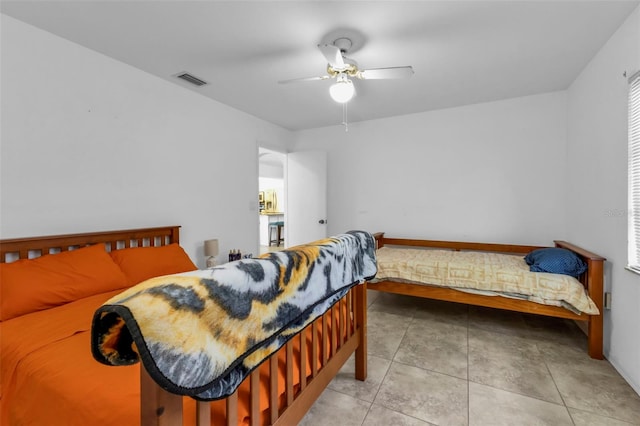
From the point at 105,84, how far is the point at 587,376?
4.26 metres

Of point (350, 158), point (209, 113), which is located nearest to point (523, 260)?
point (350, 158)

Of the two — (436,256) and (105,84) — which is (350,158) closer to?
(436,256)

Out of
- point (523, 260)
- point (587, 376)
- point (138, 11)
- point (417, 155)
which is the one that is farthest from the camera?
point (417, 155)

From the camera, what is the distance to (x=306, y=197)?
4.44m

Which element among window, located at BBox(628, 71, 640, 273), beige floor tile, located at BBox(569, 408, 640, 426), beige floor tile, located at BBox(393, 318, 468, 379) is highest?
window, located at BBox(628, 71, 640, 273)

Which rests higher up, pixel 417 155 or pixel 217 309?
pixel 417 155

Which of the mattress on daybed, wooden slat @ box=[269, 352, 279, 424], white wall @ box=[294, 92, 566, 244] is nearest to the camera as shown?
wooden slat @ box=[269, 352, 279, 424]

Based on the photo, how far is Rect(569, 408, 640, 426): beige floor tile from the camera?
4.97 feet

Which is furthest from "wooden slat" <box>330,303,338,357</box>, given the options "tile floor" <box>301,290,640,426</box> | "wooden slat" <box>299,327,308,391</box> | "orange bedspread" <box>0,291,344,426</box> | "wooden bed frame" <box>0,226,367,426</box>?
"tile floor" <box>301,290,640,426</box>

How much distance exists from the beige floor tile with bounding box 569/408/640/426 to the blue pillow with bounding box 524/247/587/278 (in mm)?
1147

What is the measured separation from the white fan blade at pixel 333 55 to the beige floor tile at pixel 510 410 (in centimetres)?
234

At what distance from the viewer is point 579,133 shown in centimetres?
272

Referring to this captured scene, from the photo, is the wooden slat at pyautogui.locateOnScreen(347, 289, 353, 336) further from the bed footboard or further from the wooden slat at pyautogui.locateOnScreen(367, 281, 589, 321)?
the wooden slat at pyautogui.locateOnScreen(367, 281, 589, 321)

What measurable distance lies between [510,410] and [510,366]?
526mm
